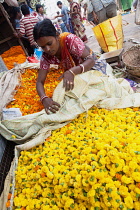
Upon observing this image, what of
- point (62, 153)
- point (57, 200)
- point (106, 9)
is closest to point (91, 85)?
point (62, 153)

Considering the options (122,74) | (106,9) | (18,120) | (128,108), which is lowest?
(122,74)

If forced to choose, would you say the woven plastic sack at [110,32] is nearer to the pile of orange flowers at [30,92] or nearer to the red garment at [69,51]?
the pile of orange flowers at [30,92]

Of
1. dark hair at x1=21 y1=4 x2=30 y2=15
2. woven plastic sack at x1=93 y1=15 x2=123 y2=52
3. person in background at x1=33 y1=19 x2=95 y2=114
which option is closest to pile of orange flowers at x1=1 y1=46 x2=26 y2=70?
dark hair at x1=21 y1=4 x2=30 y2=15

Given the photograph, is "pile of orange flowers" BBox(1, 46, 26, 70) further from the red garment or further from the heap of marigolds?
the heap of marigolds

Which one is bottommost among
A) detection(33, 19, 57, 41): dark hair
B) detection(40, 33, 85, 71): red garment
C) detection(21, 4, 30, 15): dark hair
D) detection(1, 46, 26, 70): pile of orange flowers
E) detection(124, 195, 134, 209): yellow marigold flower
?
detection(124, 195, 134, 209): yellow marigold flower

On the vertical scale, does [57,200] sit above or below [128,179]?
below

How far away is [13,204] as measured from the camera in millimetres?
1615

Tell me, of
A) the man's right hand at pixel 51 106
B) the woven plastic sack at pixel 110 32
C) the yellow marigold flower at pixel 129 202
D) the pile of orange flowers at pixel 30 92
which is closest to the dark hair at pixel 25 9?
the woven plastic sack at pixel 110 32

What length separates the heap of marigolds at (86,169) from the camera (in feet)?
4.23

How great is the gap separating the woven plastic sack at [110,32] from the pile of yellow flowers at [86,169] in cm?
381

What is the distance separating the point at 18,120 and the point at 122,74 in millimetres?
2720

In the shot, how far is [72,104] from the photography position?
7.48 feet

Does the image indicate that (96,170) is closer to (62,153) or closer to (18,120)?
(62,153)

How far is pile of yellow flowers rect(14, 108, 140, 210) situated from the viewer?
50.8 inches
